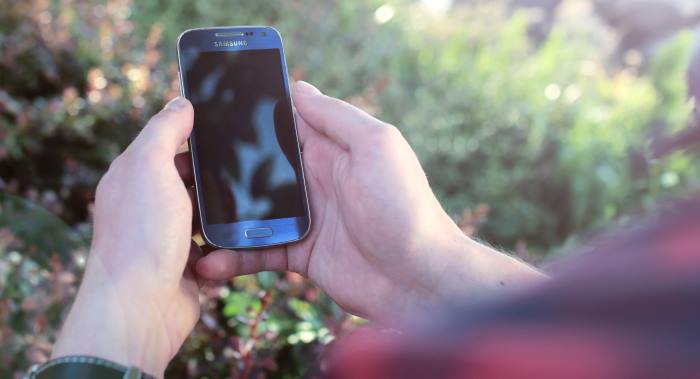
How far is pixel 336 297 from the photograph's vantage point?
1.87 meters

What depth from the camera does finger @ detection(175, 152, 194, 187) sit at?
77.1 inches

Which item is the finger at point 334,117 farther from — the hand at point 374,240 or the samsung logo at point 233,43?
the samsung logo at point 233,43

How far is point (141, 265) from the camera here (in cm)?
154

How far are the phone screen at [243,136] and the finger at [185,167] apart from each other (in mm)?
41

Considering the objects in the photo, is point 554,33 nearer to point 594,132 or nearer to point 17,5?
point 594,132

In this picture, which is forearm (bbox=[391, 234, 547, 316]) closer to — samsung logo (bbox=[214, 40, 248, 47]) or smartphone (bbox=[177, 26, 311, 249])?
smartphone (bbox=[177, 26, 311, 249])

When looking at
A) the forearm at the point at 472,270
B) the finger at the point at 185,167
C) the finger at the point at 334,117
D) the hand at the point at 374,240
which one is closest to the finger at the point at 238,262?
the hand at the point at 374,240

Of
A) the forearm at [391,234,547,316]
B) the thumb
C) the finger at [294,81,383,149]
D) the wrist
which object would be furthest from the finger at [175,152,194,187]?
the forearm at [391,234,547,316]

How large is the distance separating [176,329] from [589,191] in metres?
3.32

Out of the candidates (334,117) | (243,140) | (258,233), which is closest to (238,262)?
(258,233)

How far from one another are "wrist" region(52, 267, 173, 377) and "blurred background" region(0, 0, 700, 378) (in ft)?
1.09

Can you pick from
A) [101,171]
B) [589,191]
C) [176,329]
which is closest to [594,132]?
[589,191]

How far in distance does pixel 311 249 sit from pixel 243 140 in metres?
0.36

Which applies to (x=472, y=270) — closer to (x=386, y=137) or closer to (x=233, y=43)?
(x=386, y=137)
